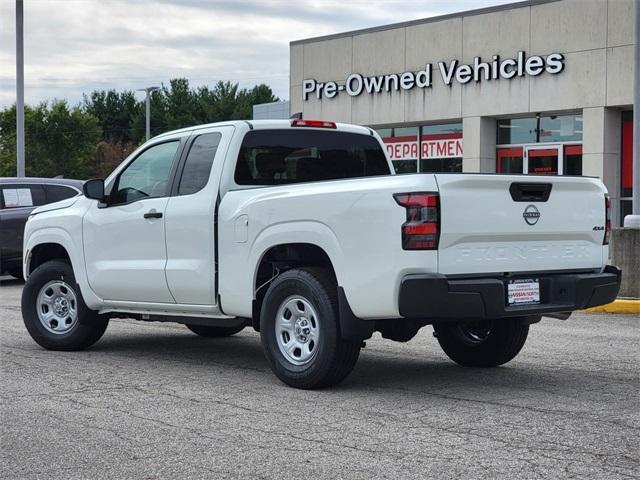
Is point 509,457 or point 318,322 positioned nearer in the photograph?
point 509,457

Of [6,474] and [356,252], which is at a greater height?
[356,252]

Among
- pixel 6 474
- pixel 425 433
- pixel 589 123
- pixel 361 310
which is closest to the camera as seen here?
pixel 6 474

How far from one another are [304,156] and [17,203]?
1055 centimetres

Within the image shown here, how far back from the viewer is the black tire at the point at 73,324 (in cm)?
924

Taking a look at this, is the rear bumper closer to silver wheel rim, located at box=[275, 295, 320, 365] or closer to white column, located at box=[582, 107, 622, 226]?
silver wheel rim, located at box=[275, 295, 320, 365]

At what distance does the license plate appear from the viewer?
270 inches

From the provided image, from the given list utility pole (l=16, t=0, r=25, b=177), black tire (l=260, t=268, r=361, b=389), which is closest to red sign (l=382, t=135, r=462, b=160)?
utility pole (l=16, t=0, r=25, b=177)

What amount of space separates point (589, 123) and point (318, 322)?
58.7ft

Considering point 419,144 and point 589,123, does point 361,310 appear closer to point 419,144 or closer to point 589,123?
point 589,123

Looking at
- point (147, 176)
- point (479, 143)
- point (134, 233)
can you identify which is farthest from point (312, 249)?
point (479, 143)

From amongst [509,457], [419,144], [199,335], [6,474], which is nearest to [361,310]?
[509,457]

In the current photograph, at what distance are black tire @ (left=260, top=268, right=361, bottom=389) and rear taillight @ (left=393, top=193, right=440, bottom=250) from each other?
2.59ft

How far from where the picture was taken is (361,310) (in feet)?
22.3

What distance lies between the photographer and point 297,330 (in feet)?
24.0
